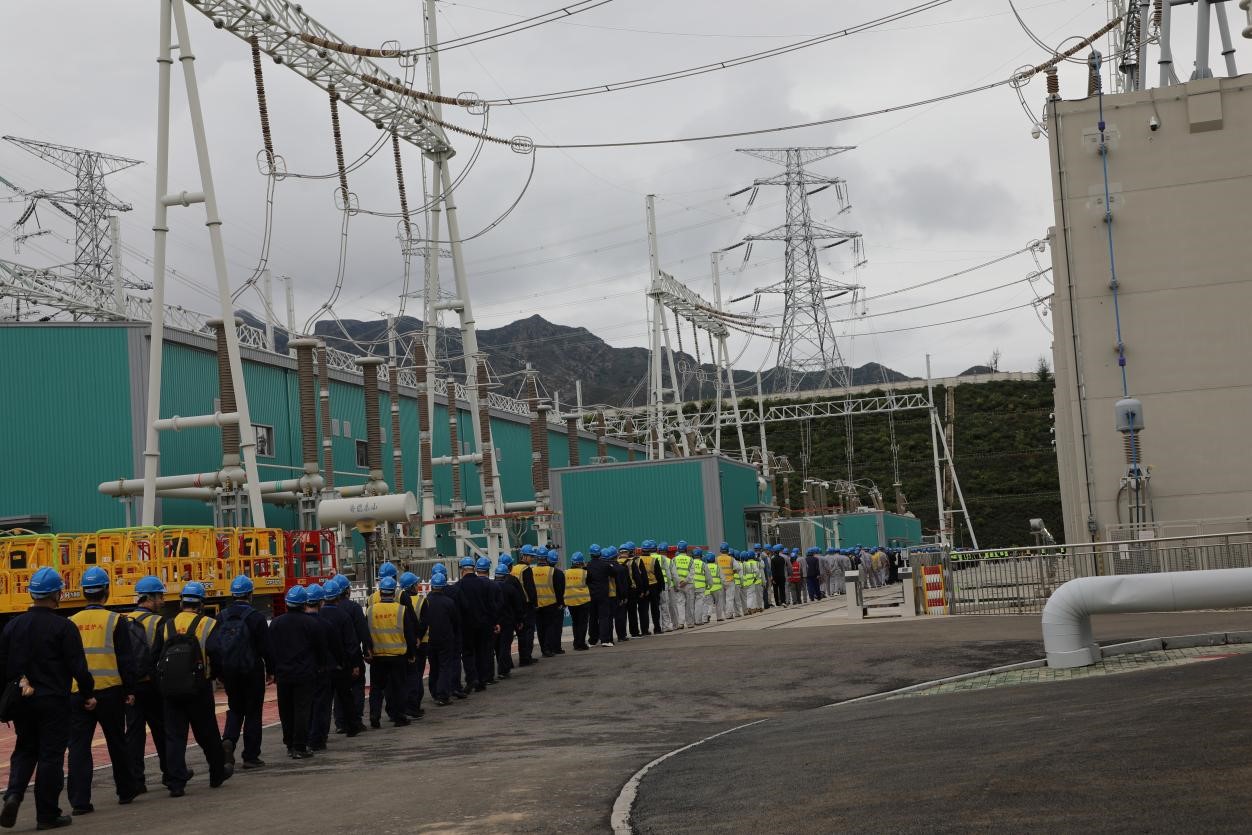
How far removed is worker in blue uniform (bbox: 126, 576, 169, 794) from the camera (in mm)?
11883

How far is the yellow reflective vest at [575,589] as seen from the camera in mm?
25234

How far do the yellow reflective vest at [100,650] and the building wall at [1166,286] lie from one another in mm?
24588

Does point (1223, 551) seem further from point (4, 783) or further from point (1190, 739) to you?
point (4, 783)

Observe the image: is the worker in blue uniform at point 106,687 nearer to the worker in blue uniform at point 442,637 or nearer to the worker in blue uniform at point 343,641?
the worker in blue uniform at point 343,641

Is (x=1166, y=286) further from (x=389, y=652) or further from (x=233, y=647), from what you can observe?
(x=233, y=647)

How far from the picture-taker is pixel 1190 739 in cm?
854

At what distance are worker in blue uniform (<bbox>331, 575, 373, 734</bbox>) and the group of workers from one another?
19mm

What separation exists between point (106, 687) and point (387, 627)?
5.32m

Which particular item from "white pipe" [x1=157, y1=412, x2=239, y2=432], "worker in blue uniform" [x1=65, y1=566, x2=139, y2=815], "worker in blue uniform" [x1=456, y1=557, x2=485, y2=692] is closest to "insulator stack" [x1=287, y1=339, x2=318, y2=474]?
"white pipe" [x1=157, y1=412, x2=239, y2=432]

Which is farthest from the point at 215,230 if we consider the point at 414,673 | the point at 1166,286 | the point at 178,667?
the point at 1166,286

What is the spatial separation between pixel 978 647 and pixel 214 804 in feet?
40.9

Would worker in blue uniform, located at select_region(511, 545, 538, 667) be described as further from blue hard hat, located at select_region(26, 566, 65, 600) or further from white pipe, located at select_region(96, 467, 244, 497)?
white pipe, located at select_region(96, 467, 244, 497)

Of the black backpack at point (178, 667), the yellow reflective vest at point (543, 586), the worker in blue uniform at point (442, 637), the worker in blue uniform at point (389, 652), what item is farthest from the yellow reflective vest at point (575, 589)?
the black backpack at point (178, 667)

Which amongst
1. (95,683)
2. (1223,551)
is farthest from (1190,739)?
(1223,551)
